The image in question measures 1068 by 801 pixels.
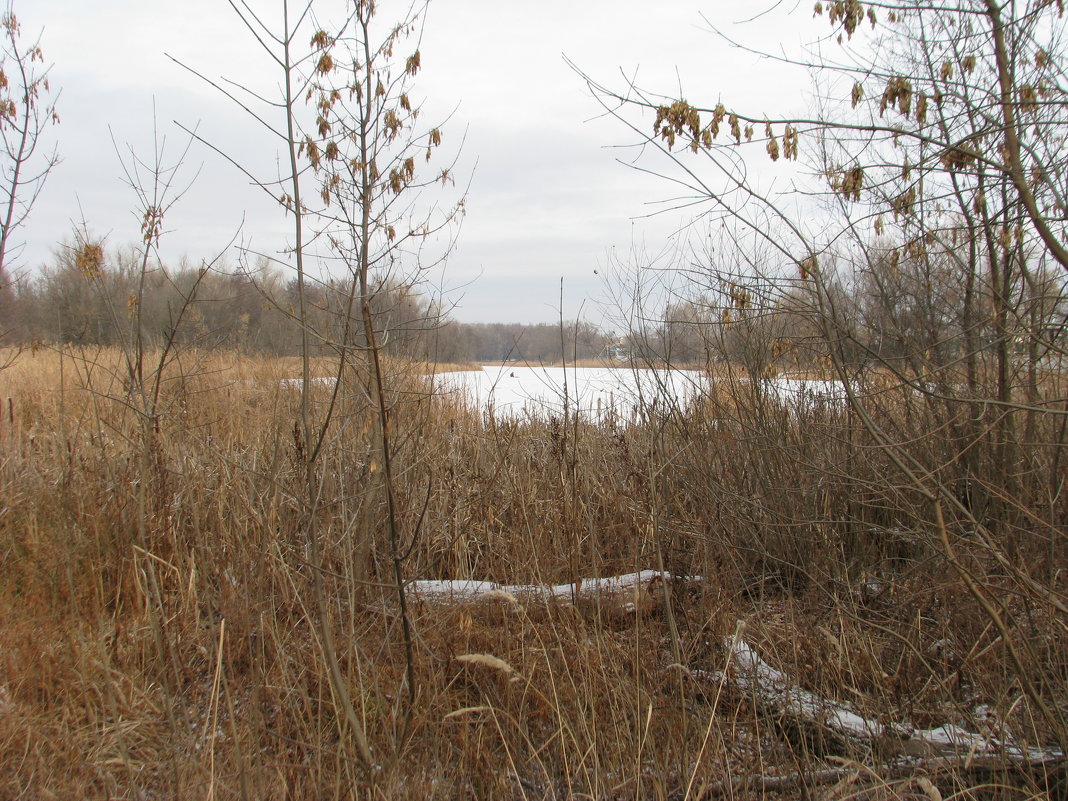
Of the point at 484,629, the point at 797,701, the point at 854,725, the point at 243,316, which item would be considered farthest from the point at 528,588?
the point at 243,316

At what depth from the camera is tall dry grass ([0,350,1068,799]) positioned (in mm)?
2125

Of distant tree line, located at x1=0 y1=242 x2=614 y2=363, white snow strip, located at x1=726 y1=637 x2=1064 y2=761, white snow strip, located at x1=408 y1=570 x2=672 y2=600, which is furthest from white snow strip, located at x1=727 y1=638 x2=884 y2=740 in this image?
distant tree line, located at x1=0 y1=242 x2=614 y2=363

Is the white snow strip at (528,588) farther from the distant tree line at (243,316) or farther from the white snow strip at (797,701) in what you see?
the distant tree line at (243,316)

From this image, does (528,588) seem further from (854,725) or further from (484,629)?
(854,725)

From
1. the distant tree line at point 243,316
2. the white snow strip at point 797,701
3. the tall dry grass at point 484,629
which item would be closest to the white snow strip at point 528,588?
the tall dry grass at point 484,629

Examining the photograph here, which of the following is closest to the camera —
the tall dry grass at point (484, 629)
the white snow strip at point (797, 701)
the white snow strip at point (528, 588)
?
the tall dry grass at point (484, 629)

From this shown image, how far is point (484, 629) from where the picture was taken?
3.04 meters

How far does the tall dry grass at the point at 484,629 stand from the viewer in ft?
6.97

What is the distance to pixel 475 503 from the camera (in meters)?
4.13

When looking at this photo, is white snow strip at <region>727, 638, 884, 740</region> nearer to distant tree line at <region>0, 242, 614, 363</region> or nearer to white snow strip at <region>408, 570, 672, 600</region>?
white snow strip at <region>408, 570, 672, 600</region>

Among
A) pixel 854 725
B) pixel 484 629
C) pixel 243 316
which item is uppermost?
pixel 243 316

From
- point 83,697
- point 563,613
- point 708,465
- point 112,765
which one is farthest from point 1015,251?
point 83,697

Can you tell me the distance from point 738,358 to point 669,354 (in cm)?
51

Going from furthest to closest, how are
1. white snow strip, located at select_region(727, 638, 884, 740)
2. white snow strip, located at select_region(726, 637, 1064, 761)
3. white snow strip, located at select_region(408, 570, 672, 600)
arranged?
white snow strip, located at select_region(408, 570, 672, 600), white snow strip, located at select_region(727, 638, 884, 740), white snow strip, located at select_region(726, 637, 1064, 761)
